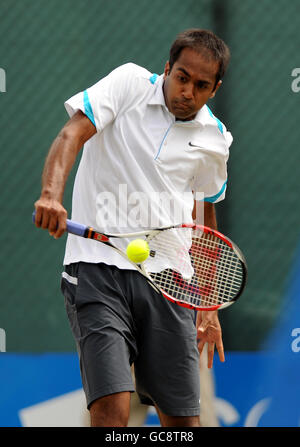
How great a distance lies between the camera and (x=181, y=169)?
2.80 metres

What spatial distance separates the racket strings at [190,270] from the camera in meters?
2.75

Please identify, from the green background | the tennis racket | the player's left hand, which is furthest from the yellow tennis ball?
the green background

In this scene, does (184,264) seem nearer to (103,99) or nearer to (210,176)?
(210,176)

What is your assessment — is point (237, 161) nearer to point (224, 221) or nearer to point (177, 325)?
point (224, 221)

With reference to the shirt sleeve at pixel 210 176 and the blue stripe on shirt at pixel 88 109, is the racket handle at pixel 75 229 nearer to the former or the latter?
the blue stripe on shirt at pixel 88 109

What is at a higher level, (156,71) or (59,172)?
(156,71)

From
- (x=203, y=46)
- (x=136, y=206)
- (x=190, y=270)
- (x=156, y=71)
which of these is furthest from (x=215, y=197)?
(x=156, y=71)

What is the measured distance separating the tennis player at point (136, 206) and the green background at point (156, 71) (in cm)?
118

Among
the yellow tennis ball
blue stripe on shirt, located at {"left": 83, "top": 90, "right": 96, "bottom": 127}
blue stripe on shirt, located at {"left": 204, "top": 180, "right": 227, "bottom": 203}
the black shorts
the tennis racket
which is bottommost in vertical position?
the black shorts

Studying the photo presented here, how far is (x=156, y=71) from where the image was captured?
3969 millimetres

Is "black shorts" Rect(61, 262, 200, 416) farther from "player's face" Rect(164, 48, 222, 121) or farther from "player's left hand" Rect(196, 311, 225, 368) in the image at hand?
"player's face" Rect(164, 48, 222, 121)

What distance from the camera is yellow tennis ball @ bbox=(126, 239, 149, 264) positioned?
2535 mm

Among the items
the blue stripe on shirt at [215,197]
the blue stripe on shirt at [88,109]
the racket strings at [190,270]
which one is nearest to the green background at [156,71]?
the blue stripe on shirt at [215,197]

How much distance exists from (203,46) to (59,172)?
0.69 m
